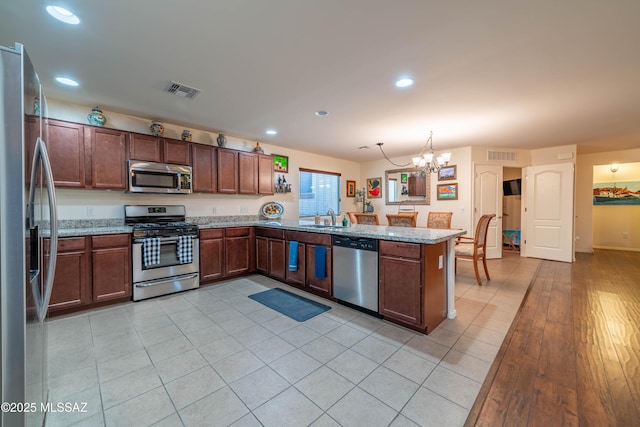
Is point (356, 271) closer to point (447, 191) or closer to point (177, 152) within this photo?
point (177, 152)

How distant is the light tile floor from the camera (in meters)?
1.55

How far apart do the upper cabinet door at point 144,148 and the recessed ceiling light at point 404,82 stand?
339 centimetres

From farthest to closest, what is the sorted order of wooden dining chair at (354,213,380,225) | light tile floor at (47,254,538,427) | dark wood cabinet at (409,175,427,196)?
dark wood cabinet at (409,175,427,196) < wooden dining chair at (354,213,380,225) < light tile floor at (47,254,538,427)

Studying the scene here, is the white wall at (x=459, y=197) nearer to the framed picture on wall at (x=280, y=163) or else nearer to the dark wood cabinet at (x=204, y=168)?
the framed picture on wall at (x=280, y=163)

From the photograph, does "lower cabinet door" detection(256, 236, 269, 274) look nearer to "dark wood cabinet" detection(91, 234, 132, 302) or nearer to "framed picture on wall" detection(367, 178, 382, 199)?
"dark wood cabinet" detection(91, 234, 132, 302)

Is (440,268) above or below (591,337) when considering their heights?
above

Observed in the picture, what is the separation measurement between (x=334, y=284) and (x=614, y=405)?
2359 millimetres

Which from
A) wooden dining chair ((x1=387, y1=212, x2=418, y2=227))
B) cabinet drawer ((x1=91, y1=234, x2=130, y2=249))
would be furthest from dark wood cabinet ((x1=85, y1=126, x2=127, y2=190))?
wooden dining chair ((x1=387, y1=212, x2=418, y2=227))

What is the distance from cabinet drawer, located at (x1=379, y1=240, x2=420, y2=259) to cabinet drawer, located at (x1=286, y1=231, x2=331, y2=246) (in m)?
0.80

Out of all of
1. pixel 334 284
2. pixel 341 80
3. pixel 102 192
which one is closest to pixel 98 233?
pixel 102 192

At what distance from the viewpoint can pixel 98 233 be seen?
305cm

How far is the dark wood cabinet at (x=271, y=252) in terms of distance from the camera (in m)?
4.03

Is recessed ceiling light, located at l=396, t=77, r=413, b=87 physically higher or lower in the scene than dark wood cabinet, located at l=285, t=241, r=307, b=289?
higher

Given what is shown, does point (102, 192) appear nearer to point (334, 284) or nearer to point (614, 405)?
point (334, 284)
